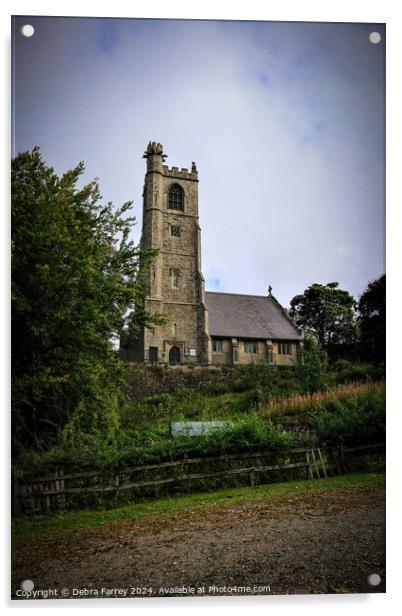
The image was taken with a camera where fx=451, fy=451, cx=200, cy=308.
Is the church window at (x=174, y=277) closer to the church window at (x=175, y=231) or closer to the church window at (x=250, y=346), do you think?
the church window at (x=175, y=231)

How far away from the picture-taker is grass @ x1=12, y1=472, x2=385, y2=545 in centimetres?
437

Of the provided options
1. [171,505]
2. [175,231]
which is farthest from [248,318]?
[171,505]

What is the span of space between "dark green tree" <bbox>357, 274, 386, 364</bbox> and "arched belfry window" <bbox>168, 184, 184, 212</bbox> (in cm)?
1726

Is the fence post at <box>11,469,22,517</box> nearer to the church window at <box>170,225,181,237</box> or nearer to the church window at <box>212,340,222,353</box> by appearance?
the church window at <box>212,340,222,353</box>

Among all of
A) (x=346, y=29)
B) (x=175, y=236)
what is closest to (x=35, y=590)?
(x=346, y=29)

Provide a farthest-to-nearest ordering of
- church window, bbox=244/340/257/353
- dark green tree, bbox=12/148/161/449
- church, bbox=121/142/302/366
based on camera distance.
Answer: church window, bbox=244/340/257/353 < church, bbox=121/142/302/366 < dark green tree, bbox=12/148/161/449

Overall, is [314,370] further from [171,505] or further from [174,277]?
[174,277]

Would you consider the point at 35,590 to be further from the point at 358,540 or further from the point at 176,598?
the point at 358,540

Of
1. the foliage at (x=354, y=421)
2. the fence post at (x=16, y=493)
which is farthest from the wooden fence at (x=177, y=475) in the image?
the foliage at (x=354, y=421)

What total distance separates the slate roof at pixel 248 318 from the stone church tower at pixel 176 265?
1.61m

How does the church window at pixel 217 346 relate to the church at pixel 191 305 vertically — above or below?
below

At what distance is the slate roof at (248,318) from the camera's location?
71.3 ft

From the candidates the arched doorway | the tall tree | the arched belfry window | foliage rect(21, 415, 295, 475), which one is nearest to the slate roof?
the arched doorway
